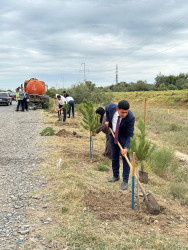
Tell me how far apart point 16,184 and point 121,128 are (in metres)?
2.20

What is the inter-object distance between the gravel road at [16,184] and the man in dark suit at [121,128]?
1527 millimetres

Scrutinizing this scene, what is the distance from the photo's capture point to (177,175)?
6793 millimetres

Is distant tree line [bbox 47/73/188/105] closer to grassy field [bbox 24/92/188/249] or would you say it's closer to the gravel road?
the gravel road

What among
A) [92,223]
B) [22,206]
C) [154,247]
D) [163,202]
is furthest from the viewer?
[163,202]

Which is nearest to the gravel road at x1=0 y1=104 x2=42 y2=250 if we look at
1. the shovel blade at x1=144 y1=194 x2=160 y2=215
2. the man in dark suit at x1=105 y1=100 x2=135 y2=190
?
the man in dark suit at x1=105 y1=100 x2=135 y2=190

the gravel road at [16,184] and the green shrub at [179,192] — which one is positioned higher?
the gravel road at [16,184]

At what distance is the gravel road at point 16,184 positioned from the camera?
10.9 ft

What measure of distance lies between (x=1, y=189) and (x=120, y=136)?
7.58ft

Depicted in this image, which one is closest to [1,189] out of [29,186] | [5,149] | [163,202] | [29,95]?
[29,186]

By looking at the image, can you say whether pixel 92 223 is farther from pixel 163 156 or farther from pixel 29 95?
pixel 29 95

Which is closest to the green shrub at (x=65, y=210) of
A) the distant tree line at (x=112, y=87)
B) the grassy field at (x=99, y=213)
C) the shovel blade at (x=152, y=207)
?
the grassy field at (x=99, y=213)

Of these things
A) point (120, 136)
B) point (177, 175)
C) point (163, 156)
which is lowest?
point (177, 175)

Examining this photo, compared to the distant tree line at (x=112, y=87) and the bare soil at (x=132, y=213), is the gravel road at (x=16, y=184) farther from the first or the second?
the distant tree line at (x=112, y=87)

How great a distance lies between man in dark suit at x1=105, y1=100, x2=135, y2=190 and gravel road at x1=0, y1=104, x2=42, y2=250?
1.53 metres
